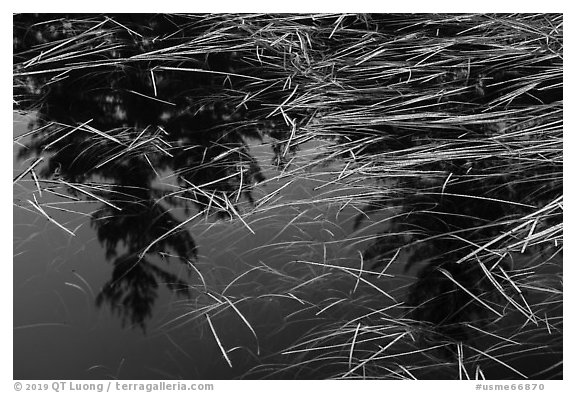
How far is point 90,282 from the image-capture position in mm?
1619

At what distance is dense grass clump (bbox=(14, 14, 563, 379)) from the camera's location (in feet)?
5.27

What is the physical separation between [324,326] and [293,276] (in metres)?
0.18

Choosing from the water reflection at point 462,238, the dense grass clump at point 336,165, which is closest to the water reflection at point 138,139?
the dense grass clump at point 336,165

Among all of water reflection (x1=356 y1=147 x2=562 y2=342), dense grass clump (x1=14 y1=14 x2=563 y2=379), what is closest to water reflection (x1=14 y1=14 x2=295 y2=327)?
dense grass clump (x1=14 y1=14 x2=563 y2=379)

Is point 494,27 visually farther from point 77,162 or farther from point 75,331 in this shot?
point 75,331

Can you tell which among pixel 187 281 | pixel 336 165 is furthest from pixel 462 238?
pixel 187 281

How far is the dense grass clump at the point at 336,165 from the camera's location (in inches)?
63.3

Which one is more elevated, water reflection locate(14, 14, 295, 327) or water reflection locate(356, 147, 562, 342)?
water reflection locate(14, 14, 295, 327)

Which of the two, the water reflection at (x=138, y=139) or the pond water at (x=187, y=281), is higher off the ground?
the water reflection at (x=138, y=139)

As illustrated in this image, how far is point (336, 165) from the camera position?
1.70m

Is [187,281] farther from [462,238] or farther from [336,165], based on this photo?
[462,238]

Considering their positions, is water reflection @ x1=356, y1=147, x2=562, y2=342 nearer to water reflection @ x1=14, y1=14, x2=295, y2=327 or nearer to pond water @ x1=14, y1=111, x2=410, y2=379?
pond water @ x1=14, y1=111, x2=410, y2=379

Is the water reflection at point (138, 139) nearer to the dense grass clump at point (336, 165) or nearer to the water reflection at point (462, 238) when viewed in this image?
the dense grass clump at point (336, 165)

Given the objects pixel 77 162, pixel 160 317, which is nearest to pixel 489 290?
pixel 160 317
